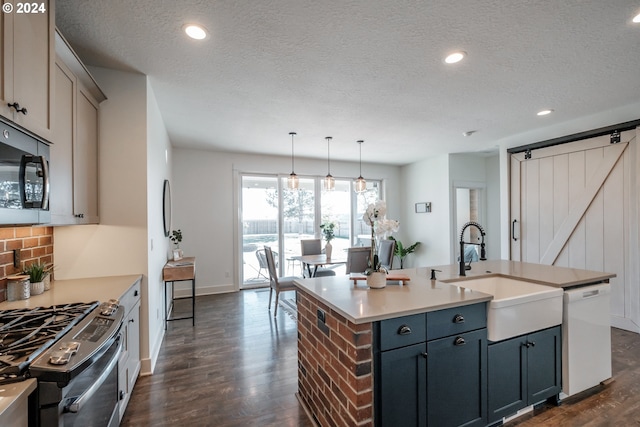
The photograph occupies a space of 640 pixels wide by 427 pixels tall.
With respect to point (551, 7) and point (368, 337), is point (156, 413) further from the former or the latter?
point (551, 7)

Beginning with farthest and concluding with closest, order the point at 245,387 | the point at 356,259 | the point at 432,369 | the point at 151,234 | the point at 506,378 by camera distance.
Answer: the point at 356,259 < the point at 151,234 < the point at 245,387 < the point at 506,378 < the point at 432,369

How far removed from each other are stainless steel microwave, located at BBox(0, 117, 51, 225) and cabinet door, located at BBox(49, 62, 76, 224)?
0.24 metres

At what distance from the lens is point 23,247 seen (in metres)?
1.94

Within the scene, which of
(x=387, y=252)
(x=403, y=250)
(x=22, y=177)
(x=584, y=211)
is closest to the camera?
(x=22, y=177)

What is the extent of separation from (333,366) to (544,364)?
4.95ft

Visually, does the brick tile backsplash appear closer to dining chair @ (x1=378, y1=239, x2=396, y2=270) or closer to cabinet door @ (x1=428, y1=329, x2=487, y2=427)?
cabinet door @ (x1=428, y1=329, x2=487, y2=427)

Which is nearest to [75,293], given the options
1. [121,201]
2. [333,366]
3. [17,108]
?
[121,201]

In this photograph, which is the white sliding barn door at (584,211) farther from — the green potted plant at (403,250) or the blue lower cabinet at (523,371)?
the blue lower cabinet at (523,371)

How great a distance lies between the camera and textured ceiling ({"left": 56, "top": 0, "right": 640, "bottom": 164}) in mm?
1812

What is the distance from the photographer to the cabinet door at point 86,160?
79.6 inches

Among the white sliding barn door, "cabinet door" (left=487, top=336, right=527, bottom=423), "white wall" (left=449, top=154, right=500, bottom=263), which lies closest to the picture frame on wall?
"white wall" (left=449, top=154, right=500, bottom=263)

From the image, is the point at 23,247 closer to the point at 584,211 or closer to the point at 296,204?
the point at 296,204

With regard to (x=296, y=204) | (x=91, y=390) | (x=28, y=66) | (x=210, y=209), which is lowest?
(x=91, y=390)

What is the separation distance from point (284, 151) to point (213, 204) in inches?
67.7
